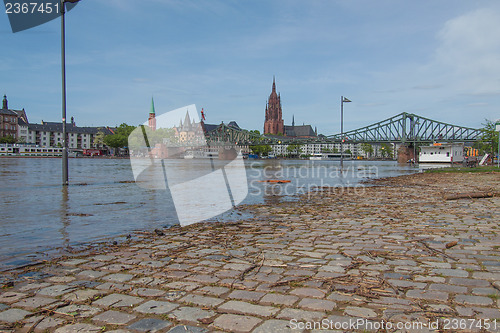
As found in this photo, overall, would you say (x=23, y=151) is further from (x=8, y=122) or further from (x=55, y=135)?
(x=55, y=135)

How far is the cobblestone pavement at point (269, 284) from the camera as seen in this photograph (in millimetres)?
2965

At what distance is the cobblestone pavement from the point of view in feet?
9.73

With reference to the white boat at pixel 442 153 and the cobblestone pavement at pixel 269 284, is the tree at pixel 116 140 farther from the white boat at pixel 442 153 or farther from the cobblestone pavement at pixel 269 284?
the cobblestone pavement at pixel 269 284

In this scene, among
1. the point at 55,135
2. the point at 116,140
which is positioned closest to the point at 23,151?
the point at 116,140

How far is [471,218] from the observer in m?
7.95

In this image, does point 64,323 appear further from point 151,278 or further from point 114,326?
point 151,278

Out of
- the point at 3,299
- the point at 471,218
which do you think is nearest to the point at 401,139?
the point at 471,218

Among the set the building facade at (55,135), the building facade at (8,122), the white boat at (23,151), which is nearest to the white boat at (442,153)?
the white boat at (23,151)

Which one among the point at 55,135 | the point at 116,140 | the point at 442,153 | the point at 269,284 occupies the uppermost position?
the point at 55,135

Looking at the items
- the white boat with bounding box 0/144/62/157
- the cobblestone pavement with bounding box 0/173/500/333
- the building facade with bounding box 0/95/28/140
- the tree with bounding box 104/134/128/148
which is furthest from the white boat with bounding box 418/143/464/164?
the building facade with bounding box 0/95/28/140

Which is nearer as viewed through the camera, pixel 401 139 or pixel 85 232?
pixel 85 232

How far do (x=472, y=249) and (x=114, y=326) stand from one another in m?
4.68

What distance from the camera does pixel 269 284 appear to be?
381cm

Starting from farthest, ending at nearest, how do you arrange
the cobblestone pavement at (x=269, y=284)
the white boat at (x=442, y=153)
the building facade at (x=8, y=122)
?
the building facade at (x=8, y=122), the white boat at (x=442, y=153), the cobblestone pavement at (x=269, y=284)
